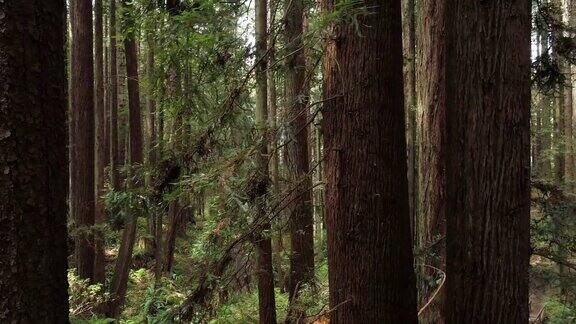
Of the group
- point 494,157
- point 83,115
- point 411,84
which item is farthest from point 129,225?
point 494,157

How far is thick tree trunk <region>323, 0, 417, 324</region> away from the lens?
12.2 feet

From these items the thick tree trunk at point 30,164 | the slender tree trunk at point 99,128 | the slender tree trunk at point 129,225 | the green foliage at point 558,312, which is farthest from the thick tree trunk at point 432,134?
the slender tree trunk at point 99,128

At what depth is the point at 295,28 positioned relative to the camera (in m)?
7.34

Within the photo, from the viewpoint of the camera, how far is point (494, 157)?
10.5 feet

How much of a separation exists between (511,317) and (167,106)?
438 cm

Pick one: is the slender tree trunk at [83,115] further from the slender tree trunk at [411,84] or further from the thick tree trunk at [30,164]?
the thick tree trunk at [30,164]

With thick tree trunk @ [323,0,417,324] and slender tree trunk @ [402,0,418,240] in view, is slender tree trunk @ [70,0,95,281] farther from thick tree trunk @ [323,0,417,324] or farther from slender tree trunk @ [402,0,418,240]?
thick tree trunk @ [323,0,417,324]

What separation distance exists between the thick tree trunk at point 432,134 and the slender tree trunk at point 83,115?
730 cm

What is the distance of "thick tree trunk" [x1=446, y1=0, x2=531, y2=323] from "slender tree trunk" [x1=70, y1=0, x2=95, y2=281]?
9177mm

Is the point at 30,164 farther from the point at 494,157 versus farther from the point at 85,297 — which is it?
the point at 85,297

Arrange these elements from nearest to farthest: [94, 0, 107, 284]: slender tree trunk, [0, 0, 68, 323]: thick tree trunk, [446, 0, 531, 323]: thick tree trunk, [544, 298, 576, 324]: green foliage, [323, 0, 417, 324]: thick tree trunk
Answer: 1. [0, 0, 68, 323]: thick tree trunk
2. [446, 0, 531, 323]: thick tree trunk
3. [323, 0, 417, 324]: thick tree trunk
4. [544, 298, 576, 324]: green foliage
5. [94, 0, 107, 284]: slender tree trunk

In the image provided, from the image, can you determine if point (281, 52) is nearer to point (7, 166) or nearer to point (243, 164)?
point (243, 164)

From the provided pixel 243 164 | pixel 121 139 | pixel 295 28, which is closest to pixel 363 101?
pixel 243 164

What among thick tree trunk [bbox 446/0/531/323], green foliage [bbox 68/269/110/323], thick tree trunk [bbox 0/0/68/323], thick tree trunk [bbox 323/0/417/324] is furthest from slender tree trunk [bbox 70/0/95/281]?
thick tree trunk [bbox 0/0/68/323]
